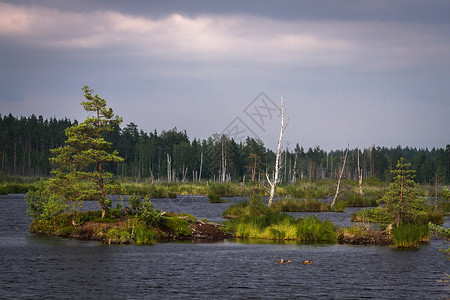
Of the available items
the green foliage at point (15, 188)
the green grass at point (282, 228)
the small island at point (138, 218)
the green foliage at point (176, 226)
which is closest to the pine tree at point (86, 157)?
the small island at point (138, 218)

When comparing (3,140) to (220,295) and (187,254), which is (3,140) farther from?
(220,295)

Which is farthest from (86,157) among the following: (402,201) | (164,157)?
(164,157)

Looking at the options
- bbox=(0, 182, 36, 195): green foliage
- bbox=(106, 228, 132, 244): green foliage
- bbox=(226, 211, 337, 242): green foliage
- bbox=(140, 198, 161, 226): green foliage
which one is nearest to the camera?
bbox=(106, 228, 132, 244): green foliage

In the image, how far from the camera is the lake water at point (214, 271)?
19219mm

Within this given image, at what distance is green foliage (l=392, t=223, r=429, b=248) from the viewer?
31.7m

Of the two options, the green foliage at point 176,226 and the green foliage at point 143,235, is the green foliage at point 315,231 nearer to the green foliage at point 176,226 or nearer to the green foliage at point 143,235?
the green foliage at point 176,226

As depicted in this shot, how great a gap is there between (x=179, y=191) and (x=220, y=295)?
250 ft

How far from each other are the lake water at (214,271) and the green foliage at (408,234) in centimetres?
83

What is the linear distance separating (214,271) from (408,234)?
14.6 meters

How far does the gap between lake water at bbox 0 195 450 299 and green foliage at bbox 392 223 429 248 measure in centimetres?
83

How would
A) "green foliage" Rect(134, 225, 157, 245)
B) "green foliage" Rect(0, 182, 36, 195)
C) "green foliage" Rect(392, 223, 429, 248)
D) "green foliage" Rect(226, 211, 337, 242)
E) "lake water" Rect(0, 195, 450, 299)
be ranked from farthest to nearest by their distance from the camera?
"green foliage" Rect(0, 182, 36, 195) < "green foliage" Rect(226, 211, 337, 242) < "green foliage" Rect(134, 225, 157, 245) < "green foliage" Rect(392, 223, 429, 248) < "lake water" Rect(0, 195, 450, 299)

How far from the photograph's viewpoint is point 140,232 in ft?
107

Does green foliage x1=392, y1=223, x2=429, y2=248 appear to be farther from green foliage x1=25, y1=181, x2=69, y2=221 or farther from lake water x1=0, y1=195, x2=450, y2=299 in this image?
green foliage x1=25, y1=181, x2=69, y2=221

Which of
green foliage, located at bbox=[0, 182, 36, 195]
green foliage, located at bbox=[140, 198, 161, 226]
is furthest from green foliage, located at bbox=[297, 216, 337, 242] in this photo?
green foliage, located at bbox=[0, 182, 36, 195]
